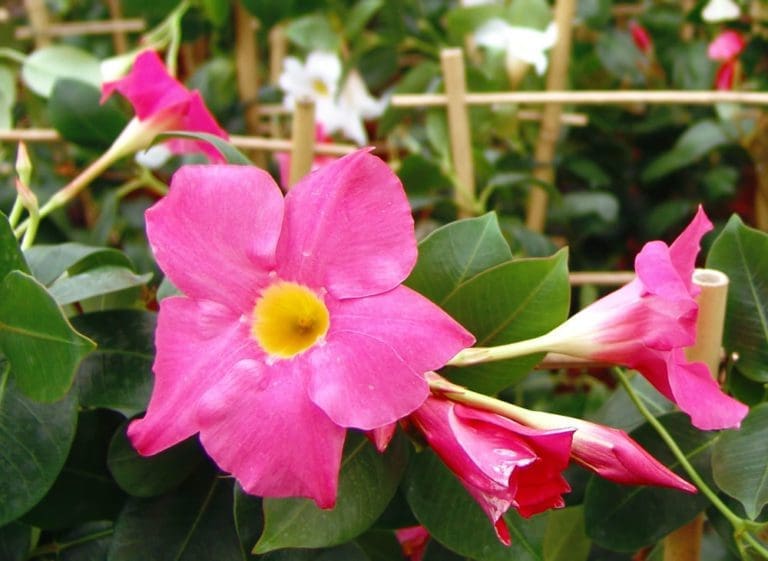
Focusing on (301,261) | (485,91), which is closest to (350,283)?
(301,261)

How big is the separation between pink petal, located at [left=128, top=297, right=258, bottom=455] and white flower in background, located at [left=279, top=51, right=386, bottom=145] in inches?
33.3

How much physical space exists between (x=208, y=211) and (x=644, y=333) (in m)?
0.21

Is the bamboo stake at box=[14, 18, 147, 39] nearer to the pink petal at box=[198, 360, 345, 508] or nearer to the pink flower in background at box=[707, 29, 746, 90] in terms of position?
the pink flower in background at box=[707, 29, 746, 90]

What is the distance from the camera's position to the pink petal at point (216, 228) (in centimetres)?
38

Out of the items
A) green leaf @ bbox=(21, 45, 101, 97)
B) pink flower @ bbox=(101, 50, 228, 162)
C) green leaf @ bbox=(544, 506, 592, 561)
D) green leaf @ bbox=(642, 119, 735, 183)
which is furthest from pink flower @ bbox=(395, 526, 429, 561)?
green leaf @ bbox=(642, 119, 735, 183)

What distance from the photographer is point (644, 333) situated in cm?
40

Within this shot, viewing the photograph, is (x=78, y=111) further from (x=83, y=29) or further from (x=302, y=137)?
(x=83, y=29)

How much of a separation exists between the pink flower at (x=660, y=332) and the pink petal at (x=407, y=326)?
83 mm

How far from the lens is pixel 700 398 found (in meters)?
0.40

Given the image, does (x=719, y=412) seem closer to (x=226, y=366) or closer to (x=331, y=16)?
(x=226, y=366)

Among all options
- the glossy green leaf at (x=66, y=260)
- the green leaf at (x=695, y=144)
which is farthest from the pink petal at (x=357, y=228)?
the green leaf at (x=695, y=144)

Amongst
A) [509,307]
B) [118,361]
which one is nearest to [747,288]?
[509,307]

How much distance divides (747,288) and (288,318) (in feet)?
0.92

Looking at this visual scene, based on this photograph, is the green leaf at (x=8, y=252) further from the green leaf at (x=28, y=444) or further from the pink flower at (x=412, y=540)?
the pink flower at (x=412, y=540)
